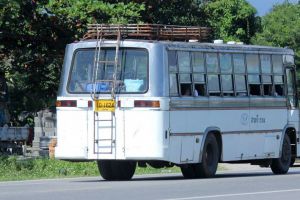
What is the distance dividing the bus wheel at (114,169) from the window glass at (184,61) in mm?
2293

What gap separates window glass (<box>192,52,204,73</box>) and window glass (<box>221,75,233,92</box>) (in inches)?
32.3

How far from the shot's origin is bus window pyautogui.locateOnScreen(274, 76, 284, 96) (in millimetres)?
25453

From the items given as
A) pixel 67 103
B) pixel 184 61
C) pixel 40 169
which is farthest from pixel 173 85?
pixel 40 169

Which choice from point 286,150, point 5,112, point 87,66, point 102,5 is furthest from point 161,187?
point 5,112

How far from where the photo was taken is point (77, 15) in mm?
35469

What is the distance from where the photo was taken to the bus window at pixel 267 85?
24964 millimetres

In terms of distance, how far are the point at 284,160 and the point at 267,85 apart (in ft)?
6.14

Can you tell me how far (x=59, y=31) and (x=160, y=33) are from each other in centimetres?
1431

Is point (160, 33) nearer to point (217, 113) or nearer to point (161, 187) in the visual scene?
point (217, 113)

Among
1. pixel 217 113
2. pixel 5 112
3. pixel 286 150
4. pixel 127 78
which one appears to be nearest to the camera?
pixel 127 78

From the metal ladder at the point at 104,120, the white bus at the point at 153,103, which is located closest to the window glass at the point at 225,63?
the white bus at the point at 153,103

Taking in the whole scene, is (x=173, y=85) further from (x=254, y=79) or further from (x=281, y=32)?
(x=281, y=32)

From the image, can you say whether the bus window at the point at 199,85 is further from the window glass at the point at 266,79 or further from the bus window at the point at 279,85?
the bus window at the point at 279,85

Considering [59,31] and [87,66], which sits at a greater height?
[59,31]
